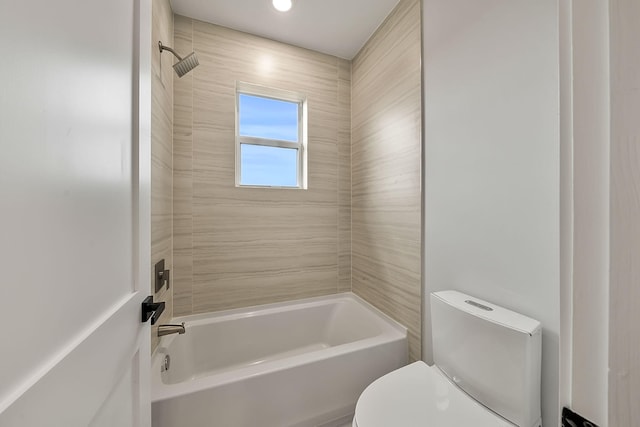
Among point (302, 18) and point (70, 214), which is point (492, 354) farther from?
point (302, 18)

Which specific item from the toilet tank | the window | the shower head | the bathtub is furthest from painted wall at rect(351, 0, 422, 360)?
the shower head

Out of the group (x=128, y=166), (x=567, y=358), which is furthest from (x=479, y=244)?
(x=128, y=166)

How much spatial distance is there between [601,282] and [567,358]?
124 millimetres

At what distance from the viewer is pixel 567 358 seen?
1.08ft

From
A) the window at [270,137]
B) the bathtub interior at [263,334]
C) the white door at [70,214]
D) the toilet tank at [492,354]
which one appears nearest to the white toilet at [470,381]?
the toilet tank at [492,354]

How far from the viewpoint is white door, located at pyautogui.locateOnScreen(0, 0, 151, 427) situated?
0.30 metres

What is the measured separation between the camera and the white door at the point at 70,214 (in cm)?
30

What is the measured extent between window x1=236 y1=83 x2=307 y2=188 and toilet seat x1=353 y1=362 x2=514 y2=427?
151 centimetres

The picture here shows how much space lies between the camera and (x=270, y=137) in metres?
1.99

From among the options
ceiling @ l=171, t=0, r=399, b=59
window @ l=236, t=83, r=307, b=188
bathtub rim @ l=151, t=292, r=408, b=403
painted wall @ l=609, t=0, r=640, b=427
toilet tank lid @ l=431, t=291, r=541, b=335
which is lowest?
bathtub rim @ l=151, t=292, r=408, b=403

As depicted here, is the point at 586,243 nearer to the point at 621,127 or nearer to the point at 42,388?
the point at 621,127

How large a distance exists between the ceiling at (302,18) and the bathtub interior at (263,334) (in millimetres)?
2158

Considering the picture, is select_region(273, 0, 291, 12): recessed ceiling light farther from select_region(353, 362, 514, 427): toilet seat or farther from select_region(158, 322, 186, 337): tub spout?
select_region(353, 362, 514, 427): toilet seat

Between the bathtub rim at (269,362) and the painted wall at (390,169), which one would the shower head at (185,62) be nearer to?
the painted wall at (390,169)
